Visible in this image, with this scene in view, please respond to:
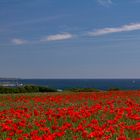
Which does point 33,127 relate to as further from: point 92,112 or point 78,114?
point 92,112

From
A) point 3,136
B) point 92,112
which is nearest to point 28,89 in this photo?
point 92,112

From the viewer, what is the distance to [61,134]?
9.34 meters

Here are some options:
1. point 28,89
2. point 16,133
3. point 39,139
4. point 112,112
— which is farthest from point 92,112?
point 28,89

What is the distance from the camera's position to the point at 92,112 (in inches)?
545

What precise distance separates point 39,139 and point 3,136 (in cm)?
217

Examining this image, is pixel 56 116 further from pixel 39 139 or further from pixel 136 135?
pixel 39 139

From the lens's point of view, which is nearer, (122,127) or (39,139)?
(39,139)

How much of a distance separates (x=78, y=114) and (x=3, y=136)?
308 centimetres

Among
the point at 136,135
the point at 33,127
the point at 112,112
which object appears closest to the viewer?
the point at 136,135

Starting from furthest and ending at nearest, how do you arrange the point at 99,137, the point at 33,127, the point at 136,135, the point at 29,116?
the point at 29,116 → the point at 33,127 → the point at 136,135 → the point at 99,137

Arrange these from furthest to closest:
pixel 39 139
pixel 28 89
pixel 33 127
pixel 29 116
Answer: pixel 28 89
pixel 29 116
pixel 33 127
pixel 39 139

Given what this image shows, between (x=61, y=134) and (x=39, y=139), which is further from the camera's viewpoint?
(x=61, y=134)

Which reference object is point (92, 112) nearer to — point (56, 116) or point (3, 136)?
point (56, 116)

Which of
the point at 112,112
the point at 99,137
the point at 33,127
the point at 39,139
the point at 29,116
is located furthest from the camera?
the point at 112,112
